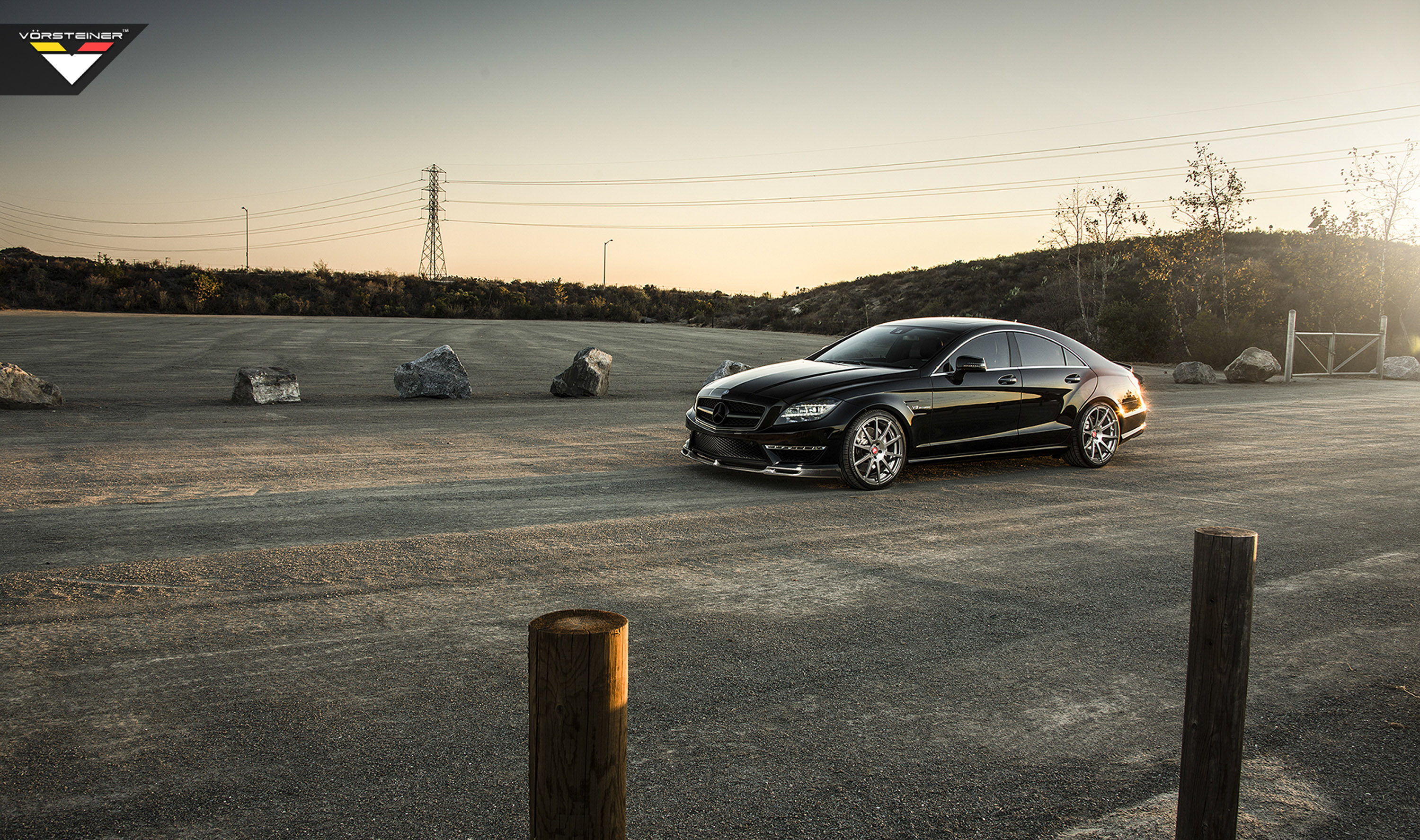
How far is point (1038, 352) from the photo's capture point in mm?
10234

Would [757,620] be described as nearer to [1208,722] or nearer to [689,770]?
[689,770]

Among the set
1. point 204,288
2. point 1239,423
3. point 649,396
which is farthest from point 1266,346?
point 204,288

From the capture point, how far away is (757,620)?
4.88 meters

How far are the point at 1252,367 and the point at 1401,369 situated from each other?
8.17 meters

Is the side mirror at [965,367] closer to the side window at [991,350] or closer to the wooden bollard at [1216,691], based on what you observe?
the side window at [991,350]

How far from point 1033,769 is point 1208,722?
84 cm

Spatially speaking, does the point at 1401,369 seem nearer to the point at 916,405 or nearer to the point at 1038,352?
the point at 1038,352

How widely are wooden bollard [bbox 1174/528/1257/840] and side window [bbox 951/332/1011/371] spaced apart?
719 centimetres

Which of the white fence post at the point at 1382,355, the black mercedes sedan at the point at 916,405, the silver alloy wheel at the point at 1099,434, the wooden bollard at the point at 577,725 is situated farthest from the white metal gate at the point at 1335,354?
the wooden bollard at the point at 577,725

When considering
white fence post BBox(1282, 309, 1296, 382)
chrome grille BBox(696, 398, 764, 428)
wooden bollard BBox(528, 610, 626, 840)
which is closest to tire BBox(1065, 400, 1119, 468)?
chrome grille BBox(696, 398, 764, 428)

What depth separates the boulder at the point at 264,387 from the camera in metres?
14.2

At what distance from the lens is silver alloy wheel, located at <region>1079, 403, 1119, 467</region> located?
1036 cm

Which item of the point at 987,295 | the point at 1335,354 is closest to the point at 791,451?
the point at 1335,354

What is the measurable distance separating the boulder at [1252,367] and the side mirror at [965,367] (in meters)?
21.5
